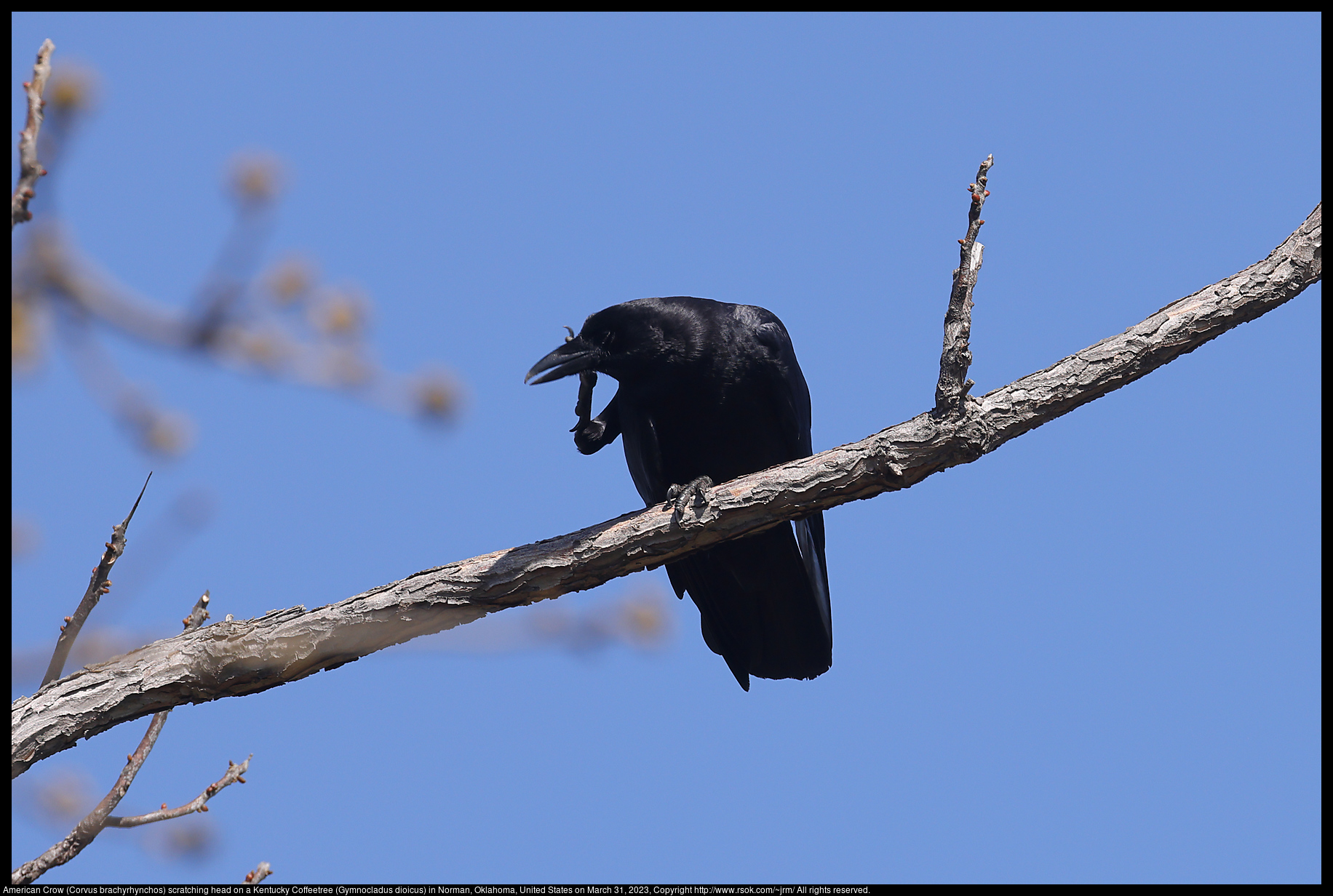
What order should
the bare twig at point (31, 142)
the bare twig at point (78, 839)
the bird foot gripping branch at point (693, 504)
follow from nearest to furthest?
the bare twig at point (31, 142)
the bare twig at point (78, 839)
the bird foot gripping branch at point (693, 504)

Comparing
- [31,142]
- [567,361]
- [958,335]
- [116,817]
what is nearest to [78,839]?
[116,817]

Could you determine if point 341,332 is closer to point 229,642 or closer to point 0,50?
point 0,50

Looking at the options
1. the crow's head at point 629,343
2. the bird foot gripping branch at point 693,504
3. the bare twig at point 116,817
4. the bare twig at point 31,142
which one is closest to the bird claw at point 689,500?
the bird foot gripping branch at point 693,504

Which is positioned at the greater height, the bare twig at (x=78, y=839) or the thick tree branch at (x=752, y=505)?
the thick tree branch at (x=752, y=505)

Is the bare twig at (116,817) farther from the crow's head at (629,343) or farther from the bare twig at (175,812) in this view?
the crow's head at (629,343)

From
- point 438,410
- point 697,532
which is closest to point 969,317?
point 697,532

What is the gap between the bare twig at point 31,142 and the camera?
1666 mm

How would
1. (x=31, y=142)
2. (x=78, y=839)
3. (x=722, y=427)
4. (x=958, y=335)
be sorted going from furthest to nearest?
(x=722, y=427), (x=958, y=335), (x=78, y=839), (x=31, y=142)

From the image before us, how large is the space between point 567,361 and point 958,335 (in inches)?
94.6

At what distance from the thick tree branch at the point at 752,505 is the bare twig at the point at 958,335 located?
2.6 inches

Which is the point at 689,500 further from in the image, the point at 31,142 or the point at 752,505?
the point at 31,142

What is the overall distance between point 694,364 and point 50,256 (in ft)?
14.7

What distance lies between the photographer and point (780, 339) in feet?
19.7

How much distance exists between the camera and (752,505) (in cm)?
444
